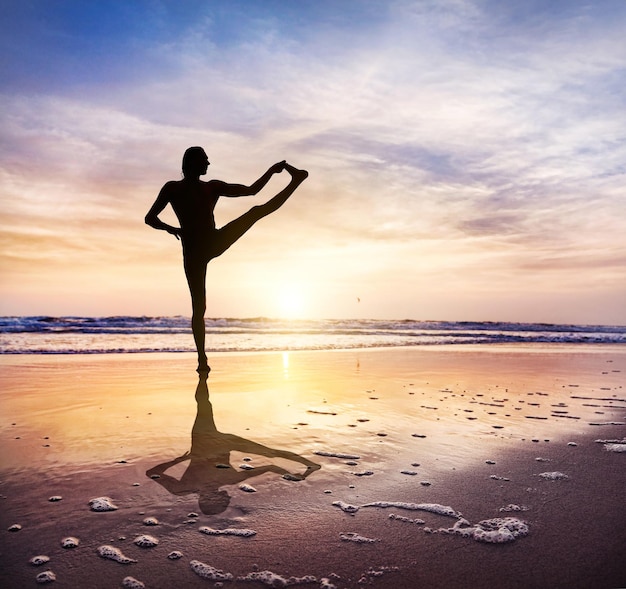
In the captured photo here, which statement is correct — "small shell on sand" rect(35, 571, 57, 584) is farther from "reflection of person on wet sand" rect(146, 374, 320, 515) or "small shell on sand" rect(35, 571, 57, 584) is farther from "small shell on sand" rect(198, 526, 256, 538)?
"reflection of person on wet sand" rect(146, 374, 320, 515)

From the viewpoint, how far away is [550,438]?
387cm

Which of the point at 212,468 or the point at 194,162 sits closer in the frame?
the point at 212,468

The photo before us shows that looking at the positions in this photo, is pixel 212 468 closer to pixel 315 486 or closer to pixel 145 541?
pixel 315 486

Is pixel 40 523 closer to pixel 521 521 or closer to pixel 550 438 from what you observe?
pixel 521 521

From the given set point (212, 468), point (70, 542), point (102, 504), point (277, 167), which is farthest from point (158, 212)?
point (70, 542)

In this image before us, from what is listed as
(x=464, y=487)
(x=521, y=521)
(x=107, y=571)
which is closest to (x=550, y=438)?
(x=464, y=487)

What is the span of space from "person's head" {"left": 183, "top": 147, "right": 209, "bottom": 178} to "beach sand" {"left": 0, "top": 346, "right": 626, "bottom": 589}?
262 cm

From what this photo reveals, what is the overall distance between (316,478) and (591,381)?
6276mm

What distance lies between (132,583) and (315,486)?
1149 millimetres

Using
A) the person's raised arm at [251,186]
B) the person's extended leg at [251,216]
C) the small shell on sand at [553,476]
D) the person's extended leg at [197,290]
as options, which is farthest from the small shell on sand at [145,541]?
the person's raised arm at [251,186]

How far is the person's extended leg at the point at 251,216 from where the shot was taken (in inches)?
234

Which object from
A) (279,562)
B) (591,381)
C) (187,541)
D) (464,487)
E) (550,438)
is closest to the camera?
(279,562)

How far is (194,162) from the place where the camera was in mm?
5918

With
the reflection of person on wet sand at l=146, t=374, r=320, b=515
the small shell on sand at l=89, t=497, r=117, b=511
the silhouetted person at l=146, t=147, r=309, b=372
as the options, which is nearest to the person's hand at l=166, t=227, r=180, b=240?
the silhouetted person at l=146, t=147, r=309, b=372
